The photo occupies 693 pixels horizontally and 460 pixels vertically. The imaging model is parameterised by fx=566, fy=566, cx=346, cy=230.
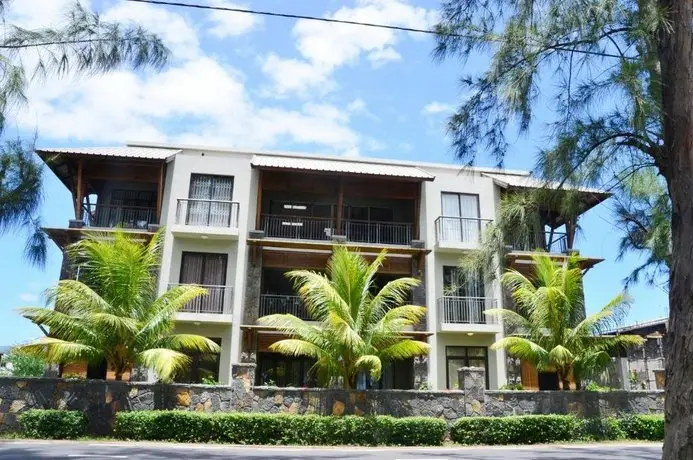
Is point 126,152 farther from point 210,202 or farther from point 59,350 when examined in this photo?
point 59,350

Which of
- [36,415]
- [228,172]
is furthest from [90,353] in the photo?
[228,172]

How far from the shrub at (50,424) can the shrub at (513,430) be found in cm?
901

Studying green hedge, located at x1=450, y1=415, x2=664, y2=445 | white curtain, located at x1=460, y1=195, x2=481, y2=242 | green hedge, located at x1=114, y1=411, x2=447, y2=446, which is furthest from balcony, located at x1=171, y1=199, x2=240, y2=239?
green hedge, located at x1=450, y1=415, x2=664, y2=445

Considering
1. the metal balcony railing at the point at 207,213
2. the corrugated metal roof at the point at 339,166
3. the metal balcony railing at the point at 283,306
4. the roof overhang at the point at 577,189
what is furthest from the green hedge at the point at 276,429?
the corrugated metal roof at the point at 339,166

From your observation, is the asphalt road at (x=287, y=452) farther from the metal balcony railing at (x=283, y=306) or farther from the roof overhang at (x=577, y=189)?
the metal balcony railing at (x=283, y=306)

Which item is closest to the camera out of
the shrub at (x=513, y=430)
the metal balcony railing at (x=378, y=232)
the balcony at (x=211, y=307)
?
the shrub at (x=513, y=430)

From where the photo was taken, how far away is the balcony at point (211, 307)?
19.2m

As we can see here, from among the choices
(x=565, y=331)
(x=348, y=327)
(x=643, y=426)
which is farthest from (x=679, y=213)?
(x=643, y=426)

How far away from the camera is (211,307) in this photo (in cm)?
2003

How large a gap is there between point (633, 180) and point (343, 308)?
329 inches

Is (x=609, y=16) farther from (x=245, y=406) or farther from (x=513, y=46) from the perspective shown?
(x=245, y=406)

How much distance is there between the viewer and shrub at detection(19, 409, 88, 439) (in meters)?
12.8

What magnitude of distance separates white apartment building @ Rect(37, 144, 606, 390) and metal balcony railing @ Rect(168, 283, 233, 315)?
0.04 m

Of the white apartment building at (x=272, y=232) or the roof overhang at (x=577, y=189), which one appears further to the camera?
the white apartment building at (x=272, y=232)
